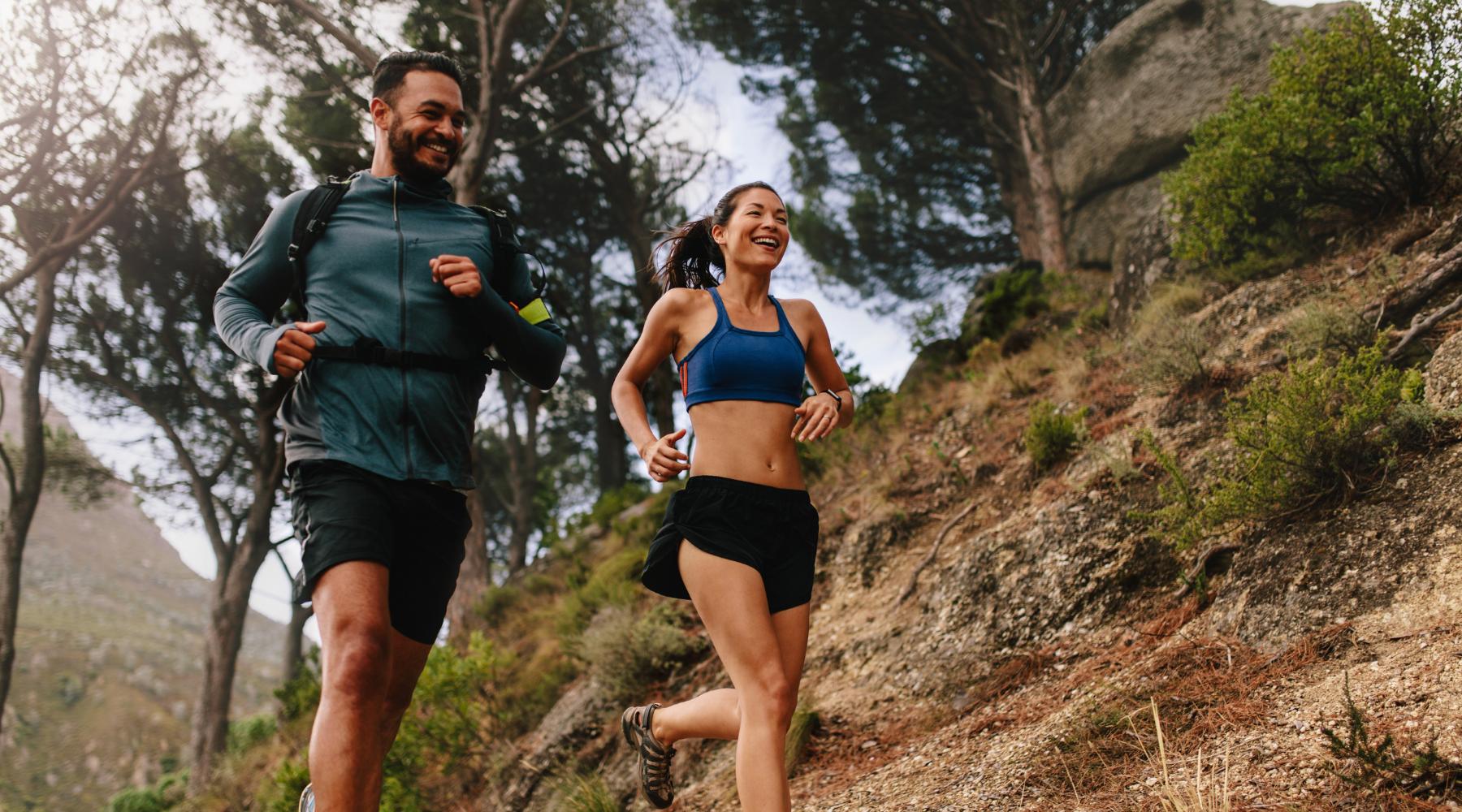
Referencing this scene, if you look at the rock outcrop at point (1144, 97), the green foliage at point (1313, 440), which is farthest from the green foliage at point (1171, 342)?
the rock outcrop at point (1144, 97)

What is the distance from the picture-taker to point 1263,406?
3982 millimetres

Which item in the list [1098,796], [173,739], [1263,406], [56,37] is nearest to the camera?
[1098,796]

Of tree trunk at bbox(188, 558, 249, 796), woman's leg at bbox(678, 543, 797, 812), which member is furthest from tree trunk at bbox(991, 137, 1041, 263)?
tree trunk at bbox(188, 558, 249, 796)

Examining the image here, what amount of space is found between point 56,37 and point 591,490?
12.2 metres

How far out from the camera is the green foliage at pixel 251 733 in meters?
13.2

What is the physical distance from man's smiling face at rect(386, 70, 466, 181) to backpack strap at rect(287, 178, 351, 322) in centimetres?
22

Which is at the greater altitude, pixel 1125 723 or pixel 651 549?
pixel 651 549

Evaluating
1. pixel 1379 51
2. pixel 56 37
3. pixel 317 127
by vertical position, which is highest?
pixel 56 37

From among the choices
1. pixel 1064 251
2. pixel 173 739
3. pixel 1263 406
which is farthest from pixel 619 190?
pixel 173 739

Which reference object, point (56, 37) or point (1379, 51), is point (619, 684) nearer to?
point (1379, 51)

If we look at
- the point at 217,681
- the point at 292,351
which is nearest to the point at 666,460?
the point at 292,351

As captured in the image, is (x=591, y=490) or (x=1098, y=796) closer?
(x=1098, y=796)

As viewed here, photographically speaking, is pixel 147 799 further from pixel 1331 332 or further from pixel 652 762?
pixel 1331 332

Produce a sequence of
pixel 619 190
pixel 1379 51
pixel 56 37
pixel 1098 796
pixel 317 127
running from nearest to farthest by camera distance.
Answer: pixel 1098 796
pixel 1379 51
pixel 56 37
pixel 317 127
pixel 619 190
